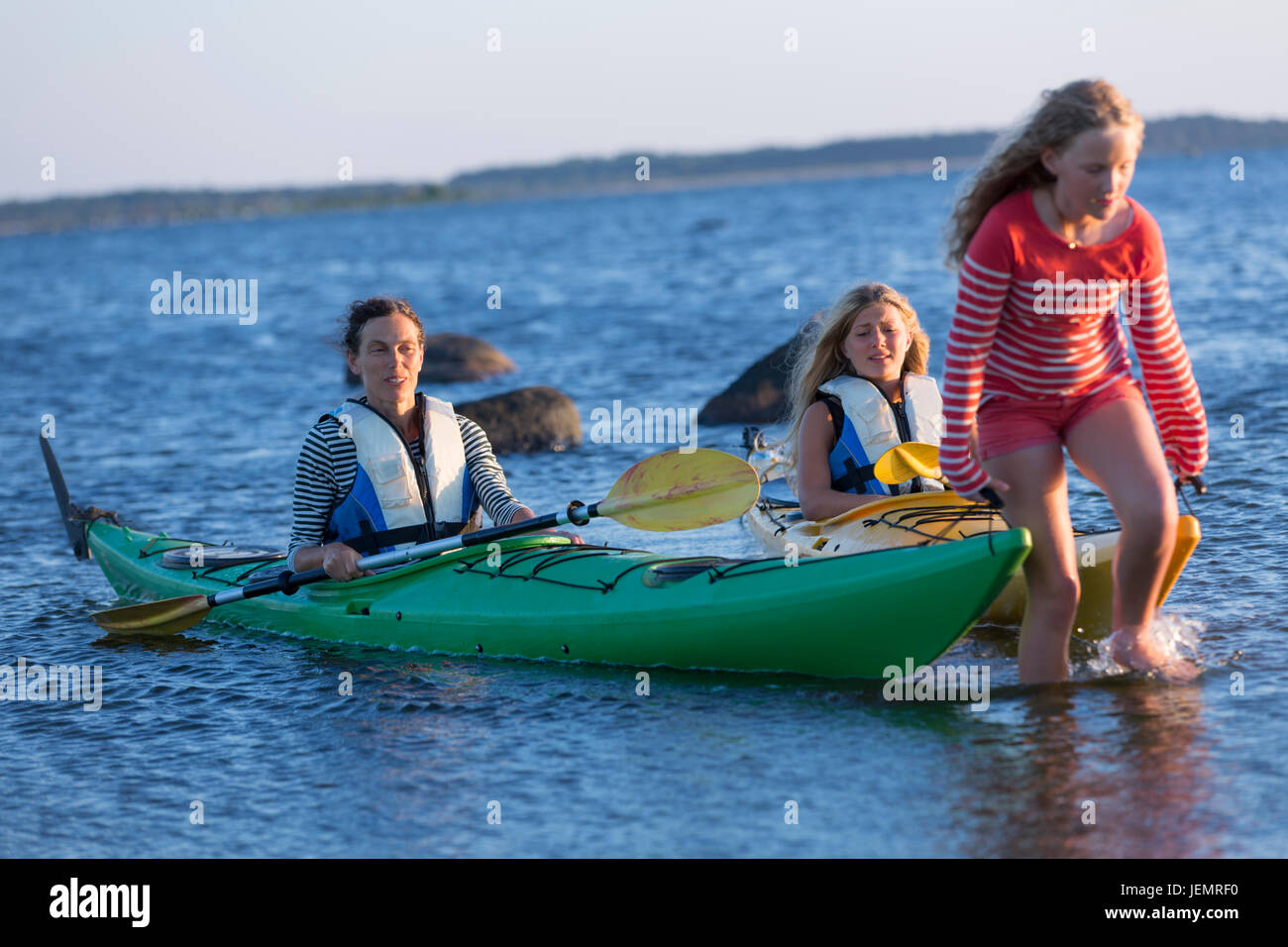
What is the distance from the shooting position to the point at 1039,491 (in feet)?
12.4

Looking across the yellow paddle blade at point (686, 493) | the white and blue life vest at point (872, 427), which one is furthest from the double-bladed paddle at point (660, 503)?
the white and blue life vest at point (872, 427)

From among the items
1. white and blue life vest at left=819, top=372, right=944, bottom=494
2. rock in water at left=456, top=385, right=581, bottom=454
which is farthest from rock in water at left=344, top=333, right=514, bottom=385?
white and blue life vest at left=819, top=372, right=944, bottom=494

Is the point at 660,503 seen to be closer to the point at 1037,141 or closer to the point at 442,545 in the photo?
the point at 442,545

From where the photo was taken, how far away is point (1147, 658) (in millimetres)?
4199

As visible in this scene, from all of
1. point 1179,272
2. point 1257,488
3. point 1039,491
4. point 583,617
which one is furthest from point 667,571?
point 1179,272

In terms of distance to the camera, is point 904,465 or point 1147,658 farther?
point 904,465

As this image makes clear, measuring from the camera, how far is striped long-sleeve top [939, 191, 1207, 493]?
3.58m

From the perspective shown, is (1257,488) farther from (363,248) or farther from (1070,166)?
(363,248)

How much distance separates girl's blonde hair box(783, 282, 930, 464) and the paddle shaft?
106cm

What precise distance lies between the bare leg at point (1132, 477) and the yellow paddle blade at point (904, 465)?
1372 millimetres

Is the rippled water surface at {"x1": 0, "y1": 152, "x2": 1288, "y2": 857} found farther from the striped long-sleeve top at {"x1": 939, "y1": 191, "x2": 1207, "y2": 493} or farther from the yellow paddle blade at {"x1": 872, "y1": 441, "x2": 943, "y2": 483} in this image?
the striped long-sleeve top at {"x1": 939, "y1": 191, "x2": 1207, "y2": 493}

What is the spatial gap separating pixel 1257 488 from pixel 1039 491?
4.42m

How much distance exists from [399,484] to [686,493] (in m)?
1.13

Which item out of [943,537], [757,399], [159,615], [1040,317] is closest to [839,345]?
[943,537]
